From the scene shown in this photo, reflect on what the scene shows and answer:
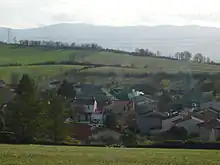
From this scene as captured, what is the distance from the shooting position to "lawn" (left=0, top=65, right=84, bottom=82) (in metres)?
77.9

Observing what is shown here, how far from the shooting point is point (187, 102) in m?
66.7

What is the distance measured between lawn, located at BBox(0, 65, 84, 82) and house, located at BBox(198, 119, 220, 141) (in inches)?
1520

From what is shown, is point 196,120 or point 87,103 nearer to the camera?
point 196,120

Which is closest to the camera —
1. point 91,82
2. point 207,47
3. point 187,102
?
point 187,102

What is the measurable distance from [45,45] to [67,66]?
69.2ft

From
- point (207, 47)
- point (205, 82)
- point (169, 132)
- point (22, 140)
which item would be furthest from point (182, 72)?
point (207, 47)

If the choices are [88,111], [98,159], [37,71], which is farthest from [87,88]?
[98,159]

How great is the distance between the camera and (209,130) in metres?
43.7

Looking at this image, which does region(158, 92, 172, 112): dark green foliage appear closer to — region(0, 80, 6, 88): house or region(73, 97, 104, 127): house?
region(73, 97, 104, 127): house

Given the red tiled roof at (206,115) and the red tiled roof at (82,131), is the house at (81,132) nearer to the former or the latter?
the red tiled roof at (82,131)

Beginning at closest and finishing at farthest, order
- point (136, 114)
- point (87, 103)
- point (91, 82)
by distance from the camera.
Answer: point (136, 114), point (87, 103), point (91, 82)

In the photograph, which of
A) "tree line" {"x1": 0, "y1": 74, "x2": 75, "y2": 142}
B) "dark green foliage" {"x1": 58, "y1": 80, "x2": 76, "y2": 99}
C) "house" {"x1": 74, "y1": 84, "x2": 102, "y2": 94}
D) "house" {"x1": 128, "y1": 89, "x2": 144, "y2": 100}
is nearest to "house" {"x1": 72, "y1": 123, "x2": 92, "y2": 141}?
"tree line" {"x1": 0, "y1": 74, "x2": 75, "y2": 142}

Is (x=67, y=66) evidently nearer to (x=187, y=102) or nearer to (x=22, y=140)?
(x=187, y=102)

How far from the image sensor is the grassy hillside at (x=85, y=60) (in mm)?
81000
